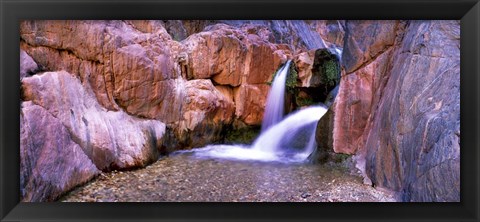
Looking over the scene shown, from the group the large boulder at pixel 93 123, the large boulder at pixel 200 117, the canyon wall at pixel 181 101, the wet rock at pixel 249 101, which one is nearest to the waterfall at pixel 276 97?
the wet rock at pixel 249 101

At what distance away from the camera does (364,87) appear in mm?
4504

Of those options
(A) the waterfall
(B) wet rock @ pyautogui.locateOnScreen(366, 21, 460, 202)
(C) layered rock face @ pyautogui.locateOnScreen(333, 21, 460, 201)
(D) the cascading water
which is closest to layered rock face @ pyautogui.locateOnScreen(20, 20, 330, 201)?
(A) the waterfall

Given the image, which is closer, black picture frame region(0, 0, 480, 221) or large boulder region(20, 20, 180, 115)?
black picture frame region(0, 0, 480, 221)

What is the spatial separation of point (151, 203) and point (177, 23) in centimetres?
428

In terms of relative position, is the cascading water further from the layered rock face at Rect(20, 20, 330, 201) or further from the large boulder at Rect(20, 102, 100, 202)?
the large boulder at Rect(20, 102, 100, 202)

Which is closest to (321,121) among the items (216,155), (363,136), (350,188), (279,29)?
(363,136)

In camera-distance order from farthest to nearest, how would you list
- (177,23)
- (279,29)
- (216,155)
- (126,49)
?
(279,29)
(177,23)
(216,155)
(126,49)

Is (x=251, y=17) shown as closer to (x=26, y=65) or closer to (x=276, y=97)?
(x=26, y=65)

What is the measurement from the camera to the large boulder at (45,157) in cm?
317

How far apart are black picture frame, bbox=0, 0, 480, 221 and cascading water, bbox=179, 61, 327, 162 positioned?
2.32 m

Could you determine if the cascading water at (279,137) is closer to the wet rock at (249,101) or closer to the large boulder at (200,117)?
the wet rock at (249,101)

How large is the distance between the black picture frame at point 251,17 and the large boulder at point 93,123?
507 mm

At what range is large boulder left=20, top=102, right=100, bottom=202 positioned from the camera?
10.4ft

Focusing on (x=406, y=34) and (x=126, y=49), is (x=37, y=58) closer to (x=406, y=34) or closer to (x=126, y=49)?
(x=126, y=49)
